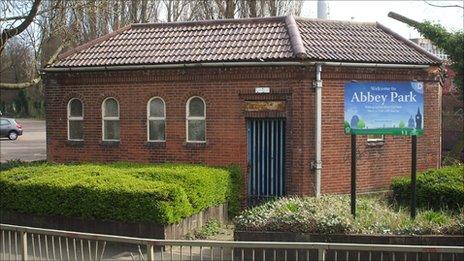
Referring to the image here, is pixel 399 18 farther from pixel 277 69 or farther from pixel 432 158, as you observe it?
pixel 277 69

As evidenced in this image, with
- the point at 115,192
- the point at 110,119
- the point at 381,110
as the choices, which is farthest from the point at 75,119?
the point at 381,110

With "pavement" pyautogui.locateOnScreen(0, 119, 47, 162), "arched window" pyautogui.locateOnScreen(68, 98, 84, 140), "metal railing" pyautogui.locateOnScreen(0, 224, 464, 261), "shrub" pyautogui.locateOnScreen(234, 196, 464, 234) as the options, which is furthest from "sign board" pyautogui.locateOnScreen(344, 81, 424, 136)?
"pavement" pyautogui.locateOnScreen(0, 119, 47, 162)

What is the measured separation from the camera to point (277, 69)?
14188 millimetres

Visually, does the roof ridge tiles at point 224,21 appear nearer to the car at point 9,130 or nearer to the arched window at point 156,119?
the arched window at point 156,119

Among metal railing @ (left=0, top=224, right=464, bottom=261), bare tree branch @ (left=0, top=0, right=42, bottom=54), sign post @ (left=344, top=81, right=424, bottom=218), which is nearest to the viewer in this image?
metal railing @ (left=0, top=224, right=464, bottom=261)

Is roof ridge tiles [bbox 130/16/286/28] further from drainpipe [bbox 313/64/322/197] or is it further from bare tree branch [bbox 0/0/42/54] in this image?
bare tree branch [bbox 0/0/42/54]

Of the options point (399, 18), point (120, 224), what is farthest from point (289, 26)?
point (399, 18)

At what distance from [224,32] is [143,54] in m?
2.29

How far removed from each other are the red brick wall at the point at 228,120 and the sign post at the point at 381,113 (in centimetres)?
338

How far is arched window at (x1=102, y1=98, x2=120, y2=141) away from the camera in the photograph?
52.9ft

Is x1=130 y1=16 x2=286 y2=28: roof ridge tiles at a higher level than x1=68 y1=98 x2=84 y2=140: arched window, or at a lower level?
higher

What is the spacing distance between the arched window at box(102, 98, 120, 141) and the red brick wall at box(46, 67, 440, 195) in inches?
7.7

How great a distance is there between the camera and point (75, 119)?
16.5m

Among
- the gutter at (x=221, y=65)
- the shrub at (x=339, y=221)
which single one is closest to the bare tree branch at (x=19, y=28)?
the gutter at (x=221, y=65)
